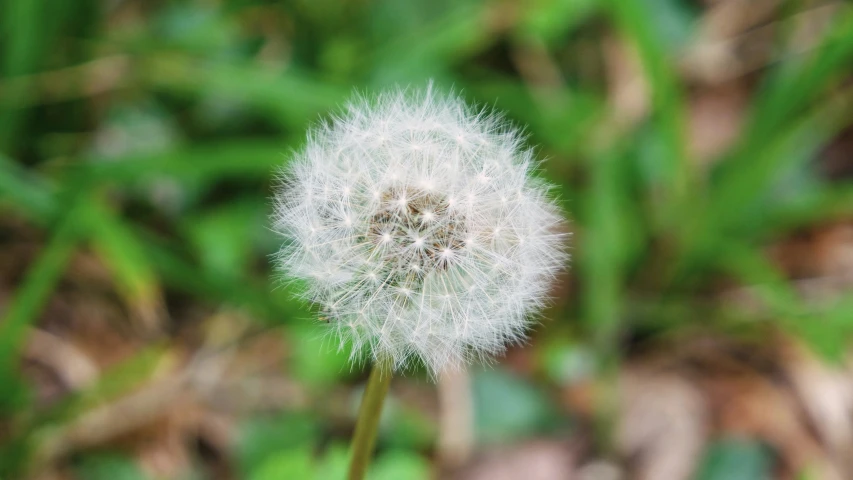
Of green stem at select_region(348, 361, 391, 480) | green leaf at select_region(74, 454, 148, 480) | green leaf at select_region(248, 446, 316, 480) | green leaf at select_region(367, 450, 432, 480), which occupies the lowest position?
green stem at select_region(348, 361, 391, 480)

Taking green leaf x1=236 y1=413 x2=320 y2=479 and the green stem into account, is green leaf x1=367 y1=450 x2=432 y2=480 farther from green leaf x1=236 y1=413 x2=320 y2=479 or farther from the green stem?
the green stem

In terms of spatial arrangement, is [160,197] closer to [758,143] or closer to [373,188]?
[373,188]

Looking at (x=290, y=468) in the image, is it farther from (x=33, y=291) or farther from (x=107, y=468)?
(x=33, y=291)

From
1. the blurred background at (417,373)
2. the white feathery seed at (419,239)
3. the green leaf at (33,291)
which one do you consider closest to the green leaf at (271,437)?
the blurred background at (417,373)

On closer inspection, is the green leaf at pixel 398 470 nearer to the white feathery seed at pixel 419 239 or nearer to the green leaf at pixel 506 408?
the green leaf at pixel 506 408

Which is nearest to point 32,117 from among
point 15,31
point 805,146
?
point 15,31

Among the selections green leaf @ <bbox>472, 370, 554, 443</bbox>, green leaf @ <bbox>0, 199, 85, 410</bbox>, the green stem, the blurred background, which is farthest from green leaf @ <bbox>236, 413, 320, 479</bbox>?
the green stem
